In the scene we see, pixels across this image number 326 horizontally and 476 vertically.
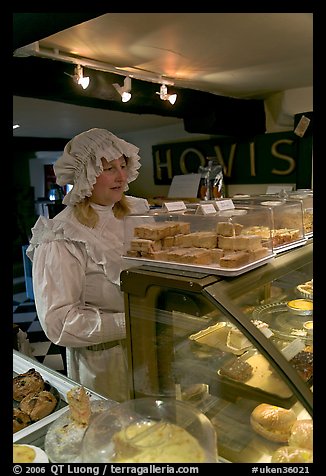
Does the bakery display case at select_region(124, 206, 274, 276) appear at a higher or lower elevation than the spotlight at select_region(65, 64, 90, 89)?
lower

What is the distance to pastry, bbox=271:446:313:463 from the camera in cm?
96

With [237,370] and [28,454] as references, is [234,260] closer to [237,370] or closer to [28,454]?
[237,370]

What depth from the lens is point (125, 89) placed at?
3.61m

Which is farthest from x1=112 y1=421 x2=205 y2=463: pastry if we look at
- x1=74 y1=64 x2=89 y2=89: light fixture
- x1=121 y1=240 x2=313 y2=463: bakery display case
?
x1=74 y1=64 x2=89 y2=89: light fixture

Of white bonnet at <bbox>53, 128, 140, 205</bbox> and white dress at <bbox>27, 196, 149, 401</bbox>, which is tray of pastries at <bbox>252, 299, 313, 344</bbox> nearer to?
white dress at <bbox>27, 196, 149, 401</bbox>

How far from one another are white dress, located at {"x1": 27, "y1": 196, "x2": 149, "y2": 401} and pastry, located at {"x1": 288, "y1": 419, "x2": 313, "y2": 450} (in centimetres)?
79

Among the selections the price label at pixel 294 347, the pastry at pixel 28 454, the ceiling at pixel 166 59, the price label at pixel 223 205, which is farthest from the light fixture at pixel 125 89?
the pastry at pixel 28 454

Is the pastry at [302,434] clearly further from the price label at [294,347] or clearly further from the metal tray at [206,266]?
the metal tray at [206,266]

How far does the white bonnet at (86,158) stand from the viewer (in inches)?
70.3

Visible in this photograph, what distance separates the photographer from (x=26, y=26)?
5.75ft

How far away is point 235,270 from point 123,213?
0.93 metres

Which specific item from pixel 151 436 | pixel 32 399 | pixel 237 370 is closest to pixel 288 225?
pixel 237 370

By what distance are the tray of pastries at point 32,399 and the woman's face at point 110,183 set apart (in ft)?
2.63

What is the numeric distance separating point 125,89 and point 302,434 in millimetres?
3231
